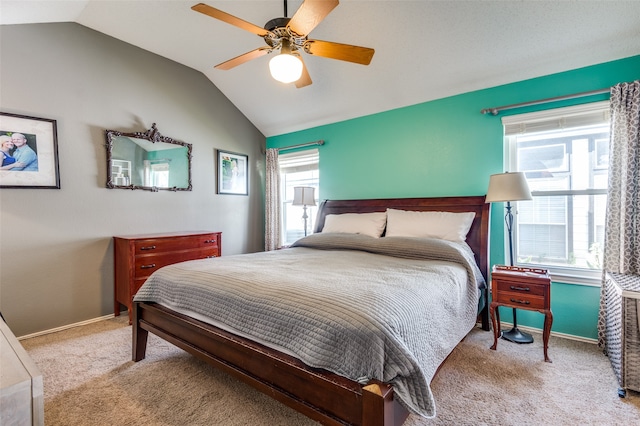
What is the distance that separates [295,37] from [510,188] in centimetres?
206

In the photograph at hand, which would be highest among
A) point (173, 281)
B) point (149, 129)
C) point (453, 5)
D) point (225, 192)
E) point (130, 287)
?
point (453, 5)

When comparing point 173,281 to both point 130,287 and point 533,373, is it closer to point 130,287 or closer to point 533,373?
point 130,287

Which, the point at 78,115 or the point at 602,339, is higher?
the point at 78,115

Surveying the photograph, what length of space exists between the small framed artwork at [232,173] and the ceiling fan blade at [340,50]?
2.52 meters

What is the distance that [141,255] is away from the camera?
9.77 ft

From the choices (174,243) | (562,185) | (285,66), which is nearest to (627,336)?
(562,185)

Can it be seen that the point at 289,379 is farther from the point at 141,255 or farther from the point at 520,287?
the point at 141,255

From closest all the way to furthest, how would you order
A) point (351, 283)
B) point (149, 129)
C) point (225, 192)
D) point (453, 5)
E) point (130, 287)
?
point (351, 283) → point (453, 5) → point (130, 287) → point (149, 129) → point (225, 192)

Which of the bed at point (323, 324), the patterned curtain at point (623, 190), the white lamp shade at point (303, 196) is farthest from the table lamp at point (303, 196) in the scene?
the patterned curtain at point (623, 190)

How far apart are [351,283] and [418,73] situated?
2.48 metres

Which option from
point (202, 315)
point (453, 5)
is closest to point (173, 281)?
point (202, 315)

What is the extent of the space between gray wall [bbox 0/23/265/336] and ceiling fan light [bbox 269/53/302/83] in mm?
2256

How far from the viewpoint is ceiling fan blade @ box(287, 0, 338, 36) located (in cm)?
162

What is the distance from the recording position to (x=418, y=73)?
120 inches
